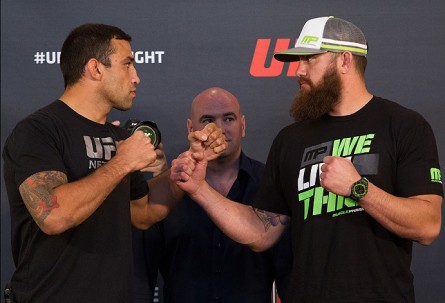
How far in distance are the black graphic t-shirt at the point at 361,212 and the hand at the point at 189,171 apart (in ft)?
1.09

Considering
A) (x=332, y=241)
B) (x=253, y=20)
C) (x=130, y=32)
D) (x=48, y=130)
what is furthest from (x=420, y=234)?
(x=130, y=32)

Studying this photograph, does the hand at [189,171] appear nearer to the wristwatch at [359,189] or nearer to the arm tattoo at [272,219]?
the arm tattoo at [272,219]

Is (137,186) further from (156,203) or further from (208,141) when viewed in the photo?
(208,141)

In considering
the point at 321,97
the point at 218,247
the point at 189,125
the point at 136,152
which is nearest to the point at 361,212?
the point at 321,97

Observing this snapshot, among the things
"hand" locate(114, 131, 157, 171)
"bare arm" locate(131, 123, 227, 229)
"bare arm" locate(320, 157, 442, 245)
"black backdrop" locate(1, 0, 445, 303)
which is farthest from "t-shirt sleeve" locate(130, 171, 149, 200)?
"bare arm" locate(320, 157, 442, 245)

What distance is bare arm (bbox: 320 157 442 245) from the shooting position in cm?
203

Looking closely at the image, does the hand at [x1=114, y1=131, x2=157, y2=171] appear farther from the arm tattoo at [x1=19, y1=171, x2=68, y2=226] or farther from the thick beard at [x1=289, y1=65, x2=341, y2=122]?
the thick beard at [x1=289, y1=65, x2=341, y2=122]

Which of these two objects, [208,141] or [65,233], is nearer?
[65,233]

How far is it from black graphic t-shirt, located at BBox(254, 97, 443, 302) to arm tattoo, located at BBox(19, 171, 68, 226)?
0.69 metres

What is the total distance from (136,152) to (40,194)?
29 cm

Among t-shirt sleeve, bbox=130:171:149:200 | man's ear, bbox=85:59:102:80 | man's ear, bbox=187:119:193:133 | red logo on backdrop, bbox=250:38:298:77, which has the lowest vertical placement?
t-shirt sleeve, bbox=130:171:149:200

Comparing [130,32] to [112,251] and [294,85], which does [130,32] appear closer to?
[294,85]

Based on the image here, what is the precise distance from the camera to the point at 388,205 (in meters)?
2.03

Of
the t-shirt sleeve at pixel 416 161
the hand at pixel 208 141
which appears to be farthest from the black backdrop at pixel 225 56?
the t-shirt sleeve at pixel 416 161
